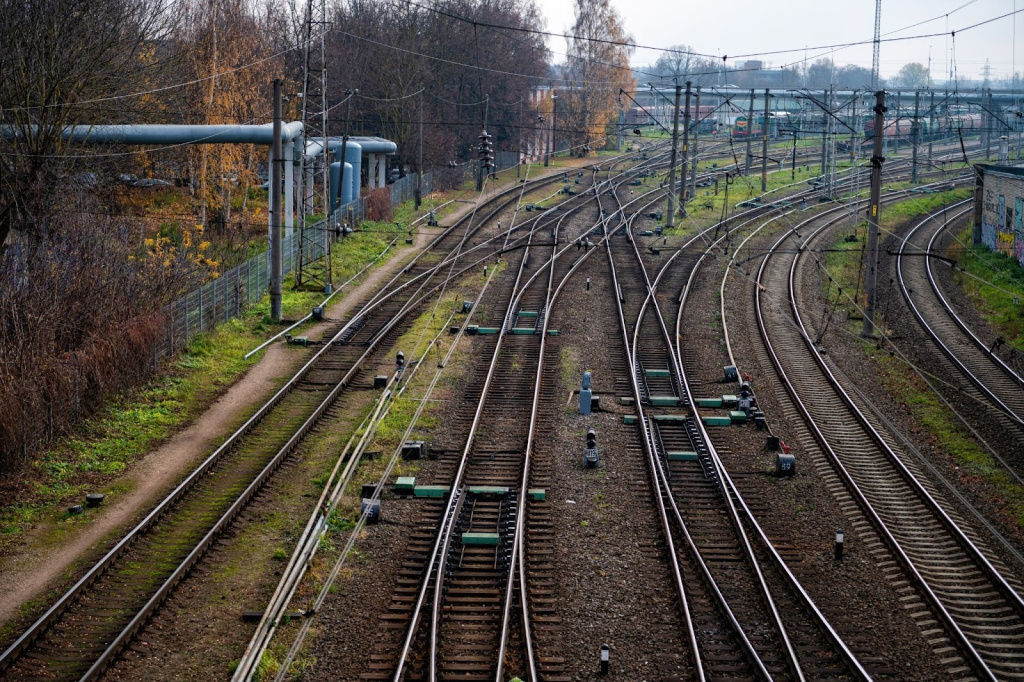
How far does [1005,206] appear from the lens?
3491 centimetres

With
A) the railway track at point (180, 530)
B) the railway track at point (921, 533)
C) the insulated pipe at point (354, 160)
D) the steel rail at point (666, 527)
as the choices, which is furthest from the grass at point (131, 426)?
the insulated pipe at point (354, 160)

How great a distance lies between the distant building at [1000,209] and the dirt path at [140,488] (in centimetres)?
2194

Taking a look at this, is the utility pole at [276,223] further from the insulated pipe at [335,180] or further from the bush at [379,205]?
the bush at [379,205]

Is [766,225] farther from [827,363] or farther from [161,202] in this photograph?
[161,202]

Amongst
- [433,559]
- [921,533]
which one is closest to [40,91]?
[433,559]

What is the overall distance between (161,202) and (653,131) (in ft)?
210

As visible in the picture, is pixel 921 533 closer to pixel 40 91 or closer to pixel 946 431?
pixel 946 431

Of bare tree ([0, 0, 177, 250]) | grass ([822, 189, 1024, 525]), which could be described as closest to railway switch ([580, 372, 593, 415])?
grass ([822, 189, 1024, 525])

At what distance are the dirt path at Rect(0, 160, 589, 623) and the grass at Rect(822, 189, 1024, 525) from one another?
40.4 ft

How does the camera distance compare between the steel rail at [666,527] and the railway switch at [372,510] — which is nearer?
the steel rail at [666,527]

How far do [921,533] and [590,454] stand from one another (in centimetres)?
498

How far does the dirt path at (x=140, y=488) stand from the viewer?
1302 cm

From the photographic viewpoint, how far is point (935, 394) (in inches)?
841

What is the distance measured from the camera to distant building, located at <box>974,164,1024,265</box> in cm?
3353
